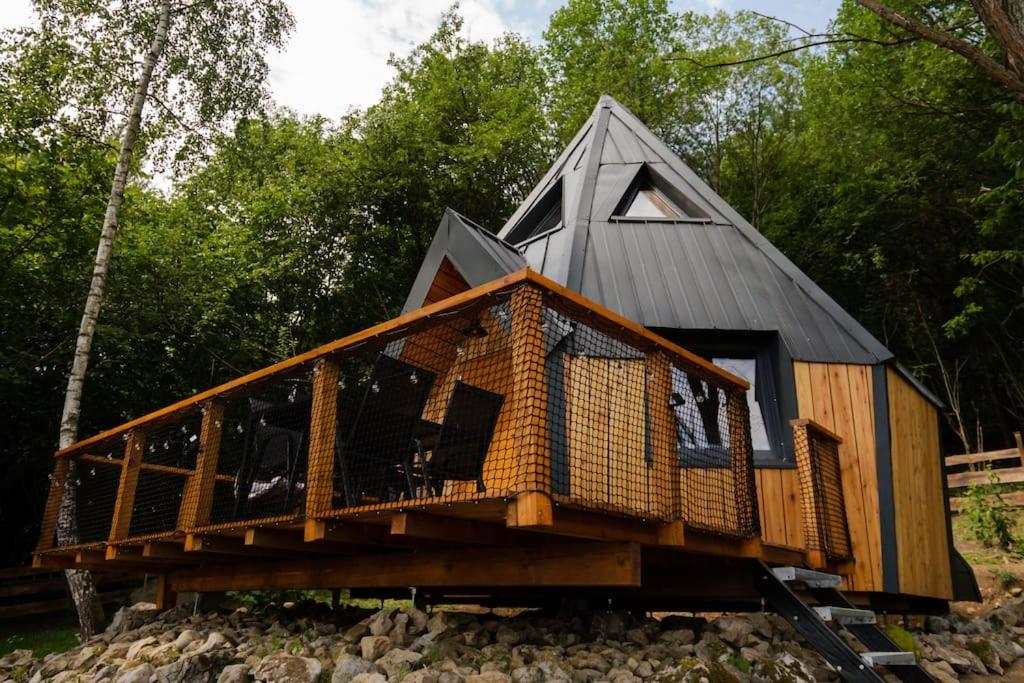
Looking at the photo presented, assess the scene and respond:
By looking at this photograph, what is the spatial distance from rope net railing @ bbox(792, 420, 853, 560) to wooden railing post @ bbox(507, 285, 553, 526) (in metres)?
2.95

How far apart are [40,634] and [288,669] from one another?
26.3 feet

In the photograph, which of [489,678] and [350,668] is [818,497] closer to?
[489,678]

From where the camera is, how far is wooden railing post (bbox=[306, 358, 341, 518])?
3928mm

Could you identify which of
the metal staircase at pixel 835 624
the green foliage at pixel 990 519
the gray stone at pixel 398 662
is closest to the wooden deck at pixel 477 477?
the metal staircase at pixel 835 624

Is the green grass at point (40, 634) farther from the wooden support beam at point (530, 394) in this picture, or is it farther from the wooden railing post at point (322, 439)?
the wooden support beam at point (530, 394)

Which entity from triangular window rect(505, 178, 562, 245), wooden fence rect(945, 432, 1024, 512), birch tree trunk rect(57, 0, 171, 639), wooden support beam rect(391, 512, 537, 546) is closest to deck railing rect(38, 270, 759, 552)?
wooden support beam rect(391, 512, 537, 546)

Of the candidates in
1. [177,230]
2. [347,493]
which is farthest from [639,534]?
[177,230]

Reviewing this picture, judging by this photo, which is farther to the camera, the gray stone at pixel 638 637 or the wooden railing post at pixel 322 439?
the gray stone at pixel 638 637

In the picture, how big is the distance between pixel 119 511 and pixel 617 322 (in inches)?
195

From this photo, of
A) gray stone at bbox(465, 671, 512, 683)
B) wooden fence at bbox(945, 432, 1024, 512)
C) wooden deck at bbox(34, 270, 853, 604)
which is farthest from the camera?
wooden fence at bbox(945, 432, 1024, 512)

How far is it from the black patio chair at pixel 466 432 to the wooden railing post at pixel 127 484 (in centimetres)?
343

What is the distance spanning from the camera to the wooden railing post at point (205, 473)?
5117 mm

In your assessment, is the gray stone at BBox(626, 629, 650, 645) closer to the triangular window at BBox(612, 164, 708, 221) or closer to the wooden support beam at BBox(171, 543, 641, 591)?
the wooden support beam at BBox(171, 543, 641, 591)

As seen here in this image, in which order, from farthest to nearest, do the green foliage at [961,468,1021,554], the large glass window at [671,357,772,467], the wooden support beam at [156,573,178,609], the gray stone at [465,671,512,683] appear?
the green foliage at [961,468,1021,554] < the wooden support beam at [156,573,178,609] < the large glass window at [671,357,772,467] < the gray stone at [465,671,512,683]
